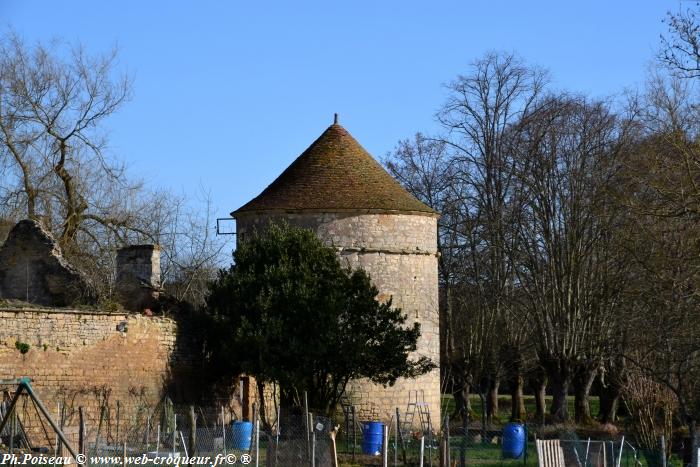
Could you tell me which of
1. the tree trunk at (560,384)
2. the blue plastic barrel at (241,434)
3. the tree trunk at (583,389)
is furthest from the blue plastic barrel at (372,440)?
the tree trunk at (583,389)

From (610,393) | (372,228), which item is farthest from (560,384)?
(372,228)

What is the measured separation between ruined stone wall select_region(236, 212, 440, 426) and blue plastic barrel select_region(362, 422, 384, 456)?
3.70m

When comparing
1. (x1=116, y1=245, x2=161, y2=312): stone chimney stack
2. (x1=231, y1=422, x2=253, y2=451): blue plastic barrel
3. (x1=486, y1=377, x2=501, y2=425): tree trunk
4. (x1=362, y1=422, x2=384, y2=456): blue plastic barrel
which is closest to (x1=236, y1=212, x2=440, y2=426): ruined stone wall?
(x1=116, y1=245, x2=161, y2=312): stone chimney stack

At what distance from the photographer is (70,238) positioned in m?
34.6

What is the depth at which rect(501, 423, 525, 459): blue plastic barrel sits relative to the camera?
2362 cm

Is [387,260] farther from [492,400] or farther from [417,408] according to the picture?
[492,400]

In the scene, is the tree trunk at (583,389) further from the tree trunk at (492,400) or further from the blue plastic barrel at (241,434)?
the blue plastic barrel at (241,434)

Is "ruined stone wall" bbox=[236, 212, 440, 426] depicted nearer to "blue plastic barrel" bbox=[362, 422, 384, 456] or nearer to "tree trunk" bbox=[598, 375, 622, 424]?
"blue plastic barrel" bbox=[362, 422, 384, 456]

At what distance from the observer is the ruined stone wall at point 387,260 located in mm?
28375

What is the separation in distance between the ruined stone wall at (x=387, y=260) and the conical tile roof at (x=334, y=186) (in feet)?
0.77

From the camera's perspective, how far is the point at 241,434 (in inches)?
929

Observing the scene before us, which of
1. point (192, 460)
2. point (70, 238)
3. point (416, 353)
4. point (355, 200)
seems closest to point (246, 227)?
point (355, 200)

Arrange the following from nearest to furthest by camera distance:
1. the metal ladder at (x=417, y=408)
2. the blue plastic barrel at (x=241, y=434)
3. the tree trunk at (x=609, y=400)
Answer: the blue plastic barrel at (x=241, y=434) → the metal ladder at (x=417, y=408) → the tree trunk at (x=609, y=400)

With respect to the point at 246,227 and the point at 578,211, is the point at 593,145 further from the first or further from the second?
the point at 246,227
